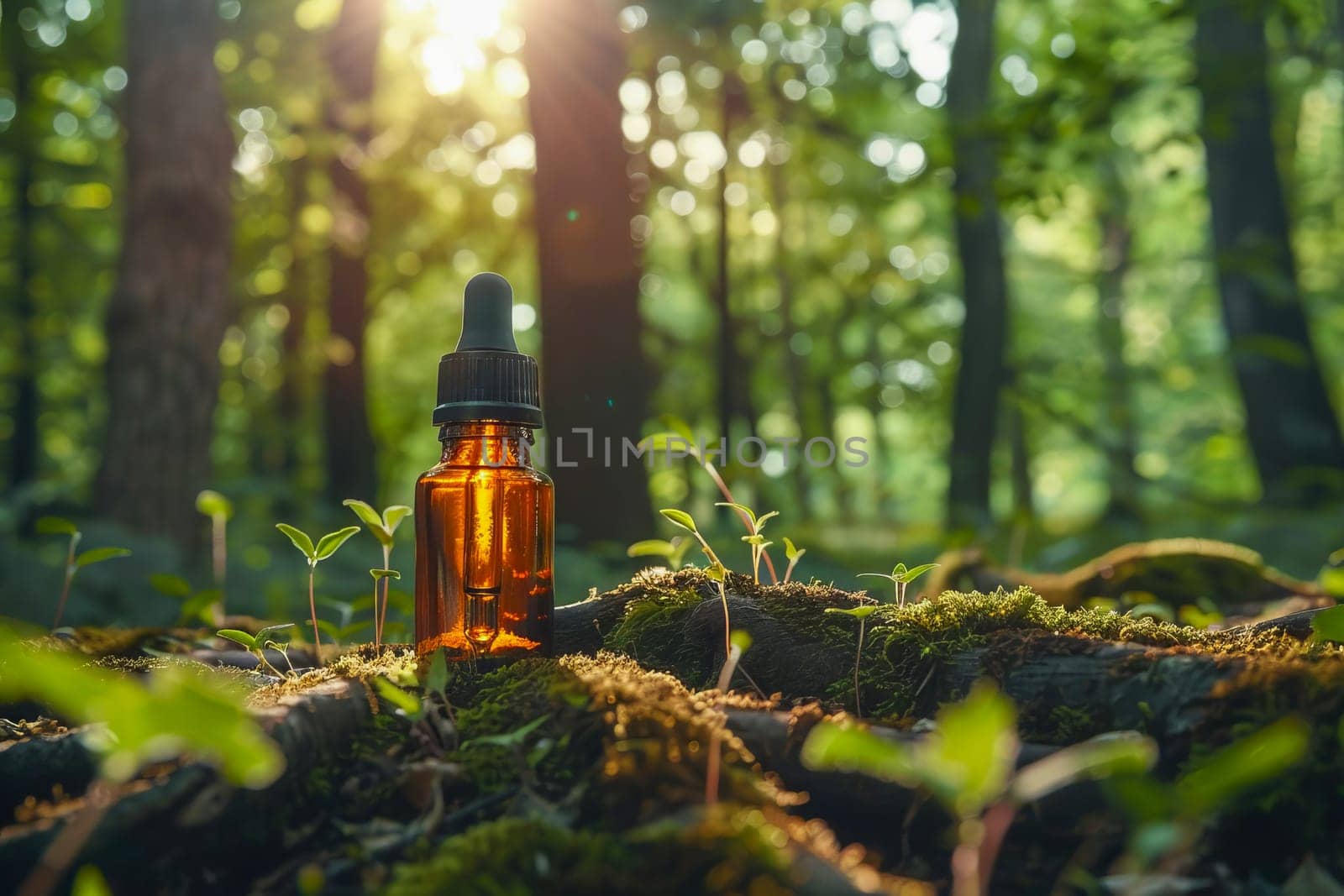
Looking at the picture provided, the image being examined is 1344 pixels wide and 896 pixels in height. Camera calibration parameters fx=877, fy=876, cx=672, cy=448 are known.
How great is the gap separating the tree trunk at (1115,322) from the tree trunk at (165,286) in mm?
10505

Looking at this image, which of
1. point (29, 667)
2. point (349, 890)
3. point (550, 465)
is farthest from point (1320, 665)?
point (550, 465)

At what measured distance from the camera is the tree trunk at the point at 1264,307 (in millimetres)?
7441

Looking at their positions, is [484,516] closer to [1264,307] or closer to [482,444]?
[482,444]

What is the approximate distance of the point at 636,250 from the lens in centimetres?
604

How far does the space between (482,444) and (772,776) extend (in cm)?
93

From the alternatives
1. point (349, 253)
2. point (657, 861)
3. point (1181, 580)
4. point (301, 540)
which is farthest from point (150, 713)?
point (349, 253)

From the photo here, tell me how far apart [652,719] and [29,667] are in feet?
2.70

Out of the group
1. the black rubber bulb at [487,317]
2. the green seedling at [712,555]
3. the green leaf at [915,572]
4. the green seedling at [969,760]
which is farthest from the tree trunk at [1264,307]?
the green seedling at [969,760]

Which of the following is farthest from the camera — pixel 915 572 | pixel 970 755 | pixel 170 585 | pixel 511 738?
pixel 170 585

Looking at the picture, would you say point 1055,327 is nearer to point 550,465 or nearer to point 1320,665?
point 550,465

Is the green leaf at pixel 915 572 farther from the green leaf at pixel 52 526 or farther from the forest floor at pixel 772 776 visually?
the green leaf at pixel 52 526

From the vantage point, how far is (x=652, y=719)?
1.33m

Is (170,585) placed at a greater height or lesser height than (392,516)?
lesser

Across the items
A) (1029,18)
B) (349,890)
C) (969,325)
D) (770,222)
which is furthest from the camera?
(770,222)
